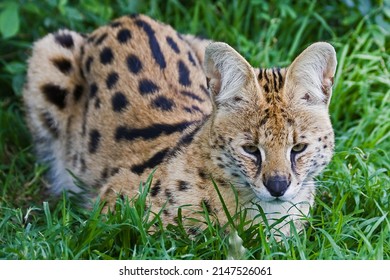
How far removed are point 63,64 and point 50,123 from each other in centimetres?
45

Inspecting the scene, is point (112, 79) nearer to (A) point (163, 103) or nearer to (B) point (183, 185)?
(A) point (163, 103)

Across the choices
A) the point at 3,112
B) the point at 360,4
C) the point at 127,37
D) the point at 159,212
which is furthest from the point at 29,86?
the point at 360,4

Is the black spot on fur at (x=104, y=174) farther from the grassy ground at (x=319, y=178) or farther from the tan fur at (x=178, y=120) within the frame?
the grassy ground at (x=319, y=178)

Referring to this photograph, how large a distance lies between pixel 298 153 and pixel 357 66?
260cm

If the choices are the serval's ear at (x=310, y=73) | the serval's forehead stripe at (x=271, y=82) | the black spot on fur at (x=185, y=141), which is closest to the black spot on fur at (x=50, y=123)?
the black spot on fur at (x=185, y=141)

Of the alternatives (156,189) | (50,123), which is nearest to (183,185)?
(156,189)

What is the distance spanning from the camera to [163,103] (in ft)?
20.6

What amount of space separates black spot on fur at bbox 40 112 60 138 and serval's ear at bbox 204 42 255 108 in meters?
2.03

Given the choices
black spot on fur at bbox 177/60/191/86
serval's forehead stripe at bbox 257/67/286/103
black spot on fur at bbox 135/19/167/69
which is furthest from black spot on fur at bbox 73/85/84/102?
serval's forehead stripe at bbox 257/67/286/103

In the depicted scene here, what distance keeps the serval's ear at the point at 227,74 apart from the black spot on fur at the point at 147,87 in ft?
3.58

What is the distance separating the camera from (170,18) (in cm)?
827

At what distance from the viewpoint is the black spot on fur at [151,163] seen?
19.2ft

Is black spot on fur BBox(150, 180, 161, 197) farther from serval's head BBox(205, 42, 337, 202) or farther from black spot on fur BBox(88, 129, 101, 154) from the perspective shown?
black spot on fur BBox(88, 129, 101, 154)

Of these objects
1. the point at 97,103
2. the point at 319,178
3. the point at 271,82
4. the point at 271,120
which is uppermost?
the point at 271,82
